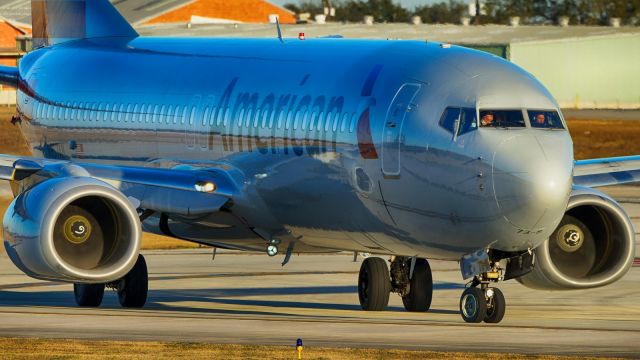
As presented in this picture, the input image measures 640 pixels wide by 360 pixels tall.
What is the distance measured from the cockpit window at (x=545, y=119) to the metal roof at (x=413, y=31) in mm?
94365

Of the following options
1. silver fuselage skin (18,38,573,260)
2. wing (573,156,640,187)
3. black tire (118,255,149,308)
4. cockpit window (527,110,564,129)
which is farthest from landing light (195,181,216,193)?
cockpit window (527,110,564,129)

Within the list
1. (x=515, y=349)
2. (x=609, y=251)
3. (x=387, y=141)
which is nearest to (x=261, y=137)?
(x=387, y=141)

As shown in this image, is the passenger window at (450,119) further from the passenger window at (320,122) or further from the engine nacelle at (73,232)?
the engine nacelle at (73,232)

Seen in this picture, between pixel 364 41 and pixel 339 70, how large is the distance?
163 centimetres

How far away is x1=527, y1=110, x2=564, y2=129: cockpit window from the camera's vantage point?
24469 millimetres

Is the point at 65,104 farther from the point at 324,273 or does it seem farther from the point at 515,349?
the point at 515,349

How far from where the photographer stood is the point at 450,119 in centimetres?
Answer: 2455

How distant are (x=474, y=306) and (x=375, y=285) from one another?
4431mm

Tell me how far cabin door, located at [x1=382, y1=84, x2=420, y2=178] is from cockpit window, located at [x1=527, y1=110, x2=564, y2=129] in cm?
181

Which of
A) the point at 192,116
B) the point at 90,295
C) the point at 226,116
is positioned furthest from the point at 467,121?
the point at 90,295

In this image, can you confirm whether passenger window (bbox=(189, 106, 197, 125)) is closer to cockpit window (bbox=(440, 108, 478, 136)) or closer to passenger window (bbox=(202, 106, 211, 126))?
passenger window (bbox=(202, 106, 211, 126))

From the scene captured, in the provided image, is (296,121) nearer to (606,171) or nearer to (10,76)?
(606,171)

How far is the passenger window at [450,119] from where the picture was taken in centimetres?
2444

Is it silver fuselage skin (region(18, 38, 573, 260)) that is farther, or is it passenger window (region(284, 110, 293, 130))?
passenger window (region(284, 110, 293, 130))
